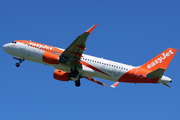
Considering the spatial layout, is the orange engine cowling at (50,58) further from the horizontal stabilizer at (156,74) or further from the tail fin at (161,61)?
the horizontal stabilizer at (156,74)

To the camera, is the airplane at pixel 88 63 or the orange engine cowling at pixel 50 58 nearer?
the airplane at pixel 88 63

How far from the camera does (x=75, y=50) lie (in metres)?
40.7

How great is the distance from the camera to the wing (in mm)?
37500

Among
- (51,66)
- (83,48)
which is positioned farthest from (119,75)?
(51,66)

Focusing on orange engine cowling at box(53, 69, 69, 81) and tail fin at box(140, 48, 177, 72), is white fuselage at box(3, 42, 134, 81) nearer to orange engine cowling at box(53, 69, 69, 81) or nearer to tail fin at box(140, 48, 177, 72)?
orange engine cowling at box(53, 69, 69, 81)

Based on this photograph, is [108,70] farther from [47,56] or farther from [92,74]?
[47,56]

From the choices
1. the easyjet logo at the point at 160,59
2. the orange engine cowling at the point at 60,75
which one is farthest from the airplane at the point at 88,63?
the orange engine cowling at the point at 60,75

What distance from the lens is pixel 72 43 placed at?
39.5 m

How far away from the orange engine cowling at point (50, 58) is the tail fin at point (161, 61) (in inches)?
545

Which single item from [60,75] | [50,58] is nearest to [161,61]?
[60,75]

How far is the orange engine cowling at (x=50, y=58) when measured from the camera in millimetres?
41688

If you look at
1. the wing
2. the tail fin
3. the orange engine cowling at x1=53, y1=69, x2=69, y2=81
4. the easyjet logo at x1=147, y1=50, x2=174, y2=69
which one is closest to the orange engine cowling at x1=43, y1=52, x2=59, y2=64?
the wing

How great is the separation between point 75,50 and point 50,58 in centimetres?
428

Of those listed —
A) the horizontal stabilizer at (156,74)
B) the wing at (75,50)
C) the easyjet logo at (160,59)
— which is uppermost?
the easyjet logo at (160,59)
